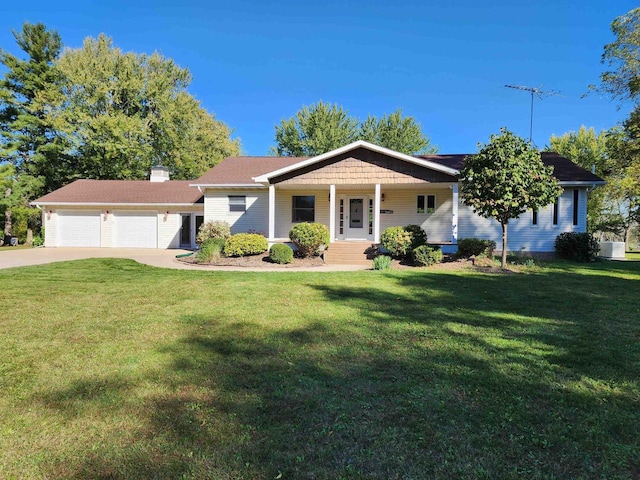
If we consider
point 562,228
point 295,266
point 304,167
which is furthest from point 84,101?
point 562,228

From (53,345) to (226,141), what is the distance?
37.1 metres

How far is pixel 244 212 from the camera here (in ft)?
59.8

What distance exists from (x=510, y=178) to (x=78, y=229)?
2237 centimetres

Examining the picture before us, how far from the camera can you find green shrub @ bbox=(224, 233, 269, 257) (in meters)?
14.7

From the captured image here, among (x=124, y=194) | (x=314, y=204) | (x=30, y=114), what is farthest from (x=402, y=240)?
(x=30, y=114)

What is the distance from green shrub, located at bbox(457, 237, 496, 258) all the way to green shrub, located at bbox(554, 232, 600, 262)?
3.89m

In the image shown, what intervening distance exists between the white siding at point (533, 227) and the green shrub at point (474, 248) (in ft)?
9.54

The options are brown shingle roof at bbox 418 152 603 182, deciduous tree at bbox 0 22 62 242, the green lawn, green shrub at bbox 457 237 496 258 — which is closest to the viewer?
the green lawn

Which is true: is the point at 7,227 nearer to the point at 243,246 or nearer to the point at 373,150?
the point at 243,246

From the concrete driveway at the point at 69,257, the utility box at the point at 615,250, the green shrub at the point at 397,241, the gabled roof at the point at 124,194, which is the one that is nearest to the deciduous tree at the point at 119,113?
the gabled roof at the point at 124,194

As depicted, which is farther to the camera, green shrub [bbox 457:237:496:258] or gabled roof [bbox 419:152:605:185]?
gabled roof [bbox 419:152:605:185]

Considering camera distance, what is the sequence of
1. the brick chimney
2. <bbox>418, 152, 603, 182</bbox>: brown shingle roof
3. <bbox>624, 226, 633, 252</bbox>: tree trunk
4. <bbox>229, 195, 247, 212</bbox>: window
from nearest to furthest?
1. <bbox>418, 152, 603, 182</bbox>: brown shingle roof
2. <bbox>229, 195, 247, 212</bbox>: window
3. the brick chimney
4. <bbox>624, 226, 633, 252</bbox>: tree trunk

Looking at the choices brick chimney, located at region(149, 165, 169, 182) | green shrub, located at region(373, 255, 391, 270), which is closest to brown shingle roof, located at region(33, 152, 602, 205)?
brick chimney, located at region(149, 165, 169, 182)

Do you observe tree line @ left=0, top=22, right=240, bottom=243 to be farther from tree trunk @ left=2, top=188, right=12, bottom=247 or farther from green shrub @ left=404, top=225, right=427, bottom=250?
green shrub @ left=404, top=225, right=427, bottom=250
